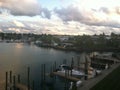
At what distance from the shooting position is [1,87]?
125ft

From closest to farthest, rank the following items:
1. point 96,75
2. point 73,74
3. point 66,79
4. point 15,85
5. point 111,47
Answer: point 15,85, point 96,75, point 66,79, point 73,74, point 111,47

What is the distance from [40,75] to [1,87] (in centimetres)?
1127

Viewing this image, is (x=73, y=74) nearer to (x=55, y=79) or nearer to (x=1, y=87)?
(x=55, y=79)

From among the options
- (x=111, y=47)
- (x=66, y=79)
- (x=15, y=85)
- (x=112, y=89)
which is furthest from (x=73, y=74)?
(x=111, y=47)

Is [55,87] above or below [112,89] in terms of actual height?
below

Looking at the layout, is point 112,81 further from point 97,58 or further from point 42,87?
point 97,58

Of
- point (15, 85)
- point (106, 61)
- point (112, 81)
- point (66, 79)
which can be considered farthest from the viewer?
point (106, 61)

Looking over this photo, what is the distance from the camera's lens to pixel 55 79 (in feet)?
147

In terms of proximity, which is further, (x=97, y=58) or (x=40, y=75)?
(x=97, y=58)

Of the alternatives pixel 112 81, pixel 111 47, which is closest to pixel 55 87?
pixel 112 81

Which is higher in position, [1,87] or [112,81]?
[112,81]

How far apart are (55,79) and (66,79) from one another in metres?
2.53

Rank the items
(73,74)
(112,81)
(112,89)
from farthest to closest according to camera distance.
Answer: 1. (73,74)
2. (112,81)
3. (112,89)

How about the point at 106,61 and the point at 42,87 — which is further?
the point at 106,61
